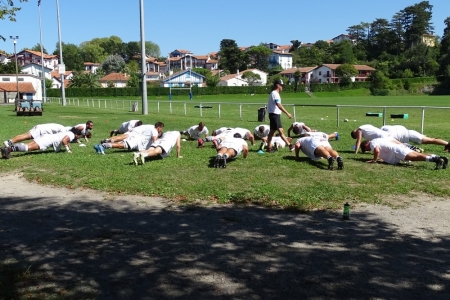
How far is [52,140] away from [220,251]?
818 centimetres

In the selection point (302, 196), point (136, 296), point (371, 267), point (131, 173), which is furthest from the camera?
point (131, 173)

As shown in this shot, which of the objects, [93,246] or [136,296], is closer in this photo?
[136,296]

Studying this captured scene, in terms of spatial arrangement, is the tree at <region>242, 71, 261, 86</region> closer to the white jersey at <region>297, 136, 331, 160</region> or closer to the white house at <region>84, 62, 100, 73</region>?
the white house at <region>84, 62, 100, 73</region>

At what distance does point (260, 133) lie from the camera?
13.9 m

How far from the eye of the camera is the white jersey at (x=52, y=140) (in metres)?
11.6

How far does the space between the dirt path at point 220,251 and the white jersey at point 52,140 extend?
191 inches

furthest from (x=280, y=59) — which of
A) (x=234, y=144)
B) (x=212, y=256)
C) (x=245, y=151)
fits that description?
(x=212, y=256)

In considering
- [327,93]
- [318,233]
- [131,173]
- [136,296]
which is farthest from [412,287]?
[327,93]

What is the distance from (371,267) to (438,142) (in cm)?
845

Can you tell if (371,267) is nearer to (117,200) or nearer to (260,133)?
(117,200)

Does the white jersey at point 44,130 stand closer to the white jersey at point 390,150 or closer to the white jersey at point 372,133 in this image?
the white jersey at point 372,133

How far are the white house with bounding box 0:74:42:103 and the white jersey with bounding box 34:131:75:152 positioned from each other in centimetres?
5600

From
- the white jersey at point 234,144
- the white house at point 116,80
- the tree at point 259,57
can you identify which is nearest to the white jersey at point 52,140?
the white jersey at point 234,144

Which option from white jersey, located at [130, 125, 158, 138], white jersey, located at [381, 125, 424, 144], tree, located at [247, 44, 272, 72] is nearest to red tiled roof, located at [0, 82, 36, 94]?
white jersey, located at [130, 125, 158, 138]
